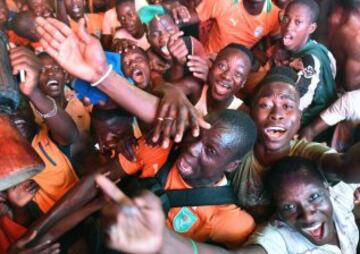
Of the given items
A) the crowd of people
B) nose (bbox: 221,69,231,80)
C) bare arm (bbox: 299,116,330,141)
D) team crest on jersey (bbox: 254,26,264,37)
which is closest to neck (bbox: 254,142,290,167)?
the crowd of people

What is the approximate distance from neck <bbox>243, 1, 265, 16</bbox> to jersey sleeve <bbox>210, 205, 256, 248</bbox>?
4.50 feet

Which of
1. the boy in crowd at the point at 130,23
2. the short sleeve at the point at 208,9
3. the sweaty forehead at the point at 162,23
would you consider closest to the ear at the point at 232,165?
the sweaty forehead at the point at 162,23

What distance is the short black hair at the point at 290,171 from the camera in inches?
57.0

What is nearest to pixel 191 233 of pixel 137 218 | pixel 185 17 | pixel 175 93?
pixel 175 93

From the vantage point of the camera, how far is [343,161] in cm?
144

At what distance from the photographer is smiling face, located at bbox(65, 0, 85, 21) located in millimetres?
2512

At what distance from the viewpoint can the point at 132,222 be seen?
0.85 m

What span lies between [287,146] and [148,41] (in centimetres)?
103

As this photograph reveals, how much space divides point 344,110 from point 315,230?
0.87m

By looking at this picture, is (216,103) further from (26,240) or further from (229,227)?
(26,240)

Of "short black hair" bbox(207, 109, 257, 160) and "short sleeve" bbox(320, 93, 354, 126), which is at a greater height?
"short black hair" bbox(207, 109, 257, 160)

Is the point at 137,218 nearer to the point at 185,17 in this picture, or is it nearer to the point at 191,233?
the point at 191,233

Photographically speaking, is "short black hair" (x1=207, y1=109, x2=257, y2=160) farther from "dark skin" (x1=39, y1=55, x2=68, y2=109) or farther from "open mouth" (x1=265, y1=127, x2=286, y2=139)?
"dark skin" (x1=39, y1=55, x2=68, y2=109)

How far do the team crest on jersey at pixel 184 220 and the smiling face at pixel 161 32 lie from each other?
99cm
